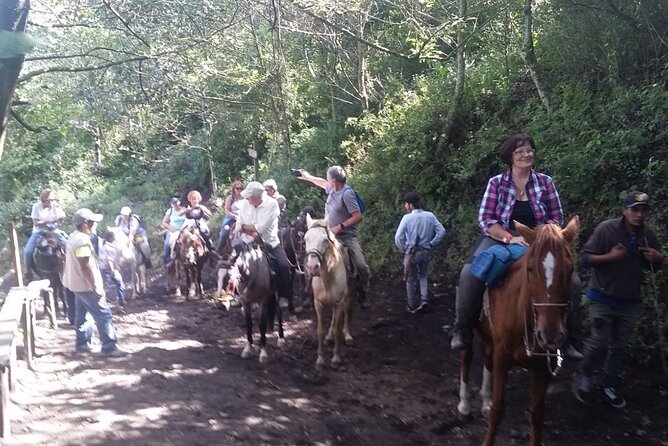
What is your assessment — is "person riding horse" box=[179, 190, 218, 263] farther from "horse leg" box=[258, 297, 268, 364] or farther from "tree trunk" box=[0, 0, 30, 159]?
"tree trunk" box=[0, 0, 30, 159]

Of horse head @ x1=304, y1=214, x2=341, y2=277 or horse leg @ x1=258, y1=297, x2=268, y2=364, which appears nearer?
horse head @ x1=304, y1=214, x2=341, y2=277

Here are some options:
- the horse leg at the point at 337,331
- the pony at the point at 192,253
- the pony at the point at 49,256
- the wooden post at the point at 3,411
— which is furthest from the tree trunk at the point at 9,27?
the pony at the point at 192,253

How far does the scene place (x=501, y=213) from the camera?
5387mm

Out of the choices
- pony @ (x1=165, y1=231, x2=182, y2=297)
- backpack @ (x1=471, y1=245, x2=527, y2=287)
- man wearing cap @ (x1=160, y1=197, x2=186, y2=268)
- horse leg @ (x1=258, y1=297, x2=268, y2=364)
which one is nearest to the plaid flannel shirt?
backpack @ (x1=471, y1=245, x2=527, y2=287)

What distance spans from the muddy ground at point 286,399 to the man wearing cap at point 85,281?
1.27 feet

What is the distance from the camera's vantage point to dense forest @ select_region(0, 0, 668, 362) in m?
8.72

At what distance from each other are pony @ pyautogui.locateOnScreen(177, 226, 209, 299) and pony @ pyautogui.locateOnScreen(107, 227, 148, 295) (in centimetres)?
128

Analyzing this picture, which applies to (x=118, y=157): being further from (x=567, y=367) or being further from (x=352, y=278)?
(x=567, y=367)

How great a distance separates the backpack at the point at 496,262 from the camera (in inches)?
204

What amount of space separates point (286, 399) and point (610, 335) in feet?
12.0

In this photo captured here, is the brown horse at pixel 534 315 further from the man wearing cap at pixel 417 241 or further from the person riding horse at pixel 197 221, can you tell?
the person riding horse at pixel 197 221

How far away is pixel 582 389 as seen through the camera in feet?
20.5

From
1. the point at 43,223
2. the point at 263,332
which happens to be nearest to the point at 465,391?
the point at 263,332

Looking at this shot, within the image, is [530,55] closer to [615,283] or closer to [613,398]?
[615,283]
